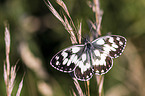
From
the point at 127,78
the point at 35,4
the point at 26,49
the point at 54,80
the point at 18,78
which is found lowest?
the point at 127,78

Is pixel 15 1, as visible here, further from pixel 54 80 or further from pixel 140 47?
pixel 140 47

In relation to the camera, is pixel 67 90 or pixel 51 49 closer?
pixel 67 90

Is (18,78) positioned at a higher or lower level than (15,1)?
lower

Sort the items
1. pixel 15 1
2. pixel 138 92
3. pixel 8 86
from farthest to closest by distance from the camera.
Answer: pixel 15 1 < pixel 138 92 < pixel 8 86

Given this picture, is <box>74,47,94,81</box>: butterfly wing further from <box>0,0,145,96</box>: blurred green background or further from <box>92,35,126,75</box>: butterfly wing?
<box>0,0,145,96</box>: blurred green background

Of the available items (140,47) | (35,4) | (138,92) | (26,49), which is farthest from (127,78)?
(35,4)

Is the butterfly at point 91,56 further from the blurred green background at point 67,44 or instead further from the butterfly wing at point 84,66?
the blurred green background at point 67,44

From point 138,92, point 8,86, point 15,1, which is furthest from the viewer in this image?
point 15,1
